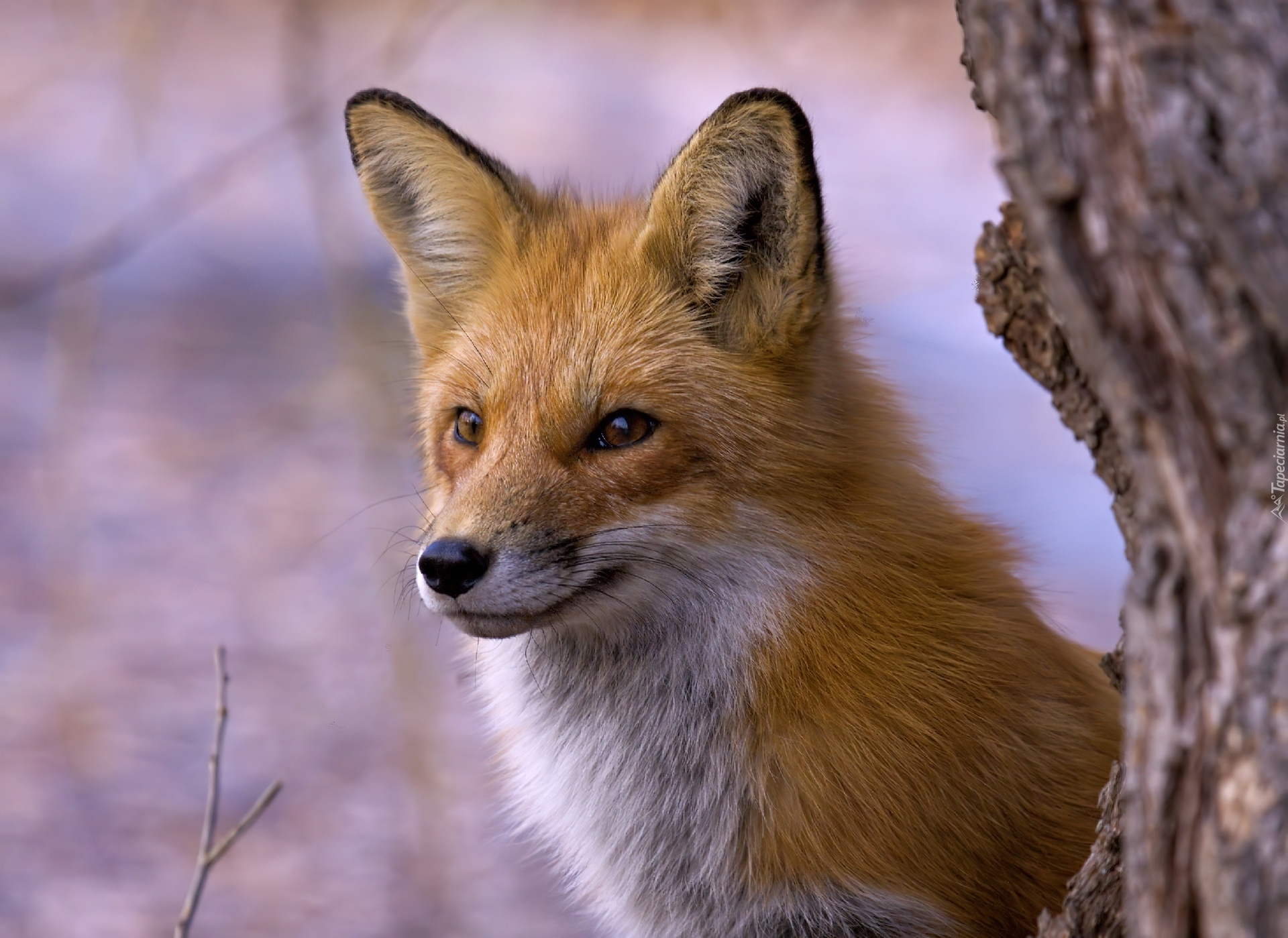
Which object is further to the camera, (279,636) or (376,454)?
(279,636)

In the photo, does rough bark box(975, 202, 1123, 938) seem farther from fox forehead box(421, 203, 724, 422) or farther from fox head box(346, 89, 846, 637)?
fox forehead box(421, 203, 724, 422)

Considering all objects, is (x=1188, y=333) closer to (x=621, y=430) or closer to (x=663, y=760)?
(x=621, y=430)

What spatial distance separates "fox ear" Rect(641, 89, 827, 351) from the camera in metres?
2.69

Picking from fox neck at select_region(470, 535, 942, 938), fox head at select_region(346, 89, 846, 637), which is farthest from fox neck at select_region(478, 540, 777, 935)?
fox head at select_region(346, 89, 846, 637)

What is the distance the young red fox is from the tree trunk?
106cm

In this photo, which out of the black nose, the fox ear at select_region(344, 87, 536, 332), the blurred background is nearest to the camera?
the black nose

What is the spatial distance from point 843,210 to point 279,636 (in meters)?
5.08

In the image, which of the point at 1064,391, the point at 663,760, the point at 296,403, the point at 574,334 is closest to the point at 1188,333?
the point at 1064,391

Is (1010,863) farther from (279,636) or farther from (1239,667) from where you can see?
(279,636)

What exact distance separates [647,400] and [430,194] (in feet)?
3.23

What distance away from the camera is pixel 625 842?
2.98 metres

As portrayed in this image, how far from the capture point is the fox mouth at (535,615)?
2.63 meters

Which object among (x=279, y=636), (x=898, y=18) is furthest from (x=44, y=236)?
(x=898, y=18)

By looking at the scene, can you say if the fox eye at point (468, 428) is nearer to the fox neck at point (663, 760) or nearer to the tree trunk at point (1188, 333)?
the fox neck at point (663, 760)
